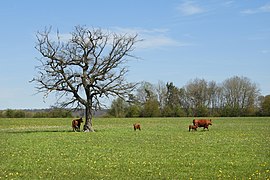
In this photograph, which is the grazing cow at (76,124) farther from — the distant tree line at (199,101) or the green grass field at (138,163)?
the distant tree line at (199,101)

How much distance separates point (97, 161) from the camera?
709 inches

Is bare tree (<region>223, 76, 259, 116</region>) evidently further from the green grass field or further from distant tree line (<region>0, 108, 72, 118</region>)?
the green grass field

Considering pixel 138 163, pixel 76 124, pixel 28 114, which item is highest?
pixel 28 114

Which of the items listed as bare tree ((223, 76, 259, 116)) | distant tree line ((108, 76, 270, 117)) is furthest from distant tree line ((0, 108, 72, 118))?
bare tree ((223, 76, 259, 116))

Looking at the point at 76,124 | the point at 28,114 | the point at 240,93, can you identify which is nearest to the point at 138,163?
the point at 76,124

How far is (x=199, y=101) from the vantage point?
122m

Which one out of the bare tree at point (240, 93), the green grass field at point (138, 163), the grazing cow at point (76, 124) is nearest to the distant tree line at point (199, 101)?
the bare tree at point (240, 93)

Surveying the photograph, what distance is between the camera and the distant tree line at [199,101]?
4102 inches

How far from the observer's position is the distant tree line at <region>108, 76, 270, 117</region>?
104194 mm

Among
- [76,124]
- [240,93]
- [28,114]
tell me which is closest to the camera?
[76,124]

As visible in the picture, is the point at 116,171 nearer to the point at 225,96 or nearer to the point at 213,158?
the point at 213,158

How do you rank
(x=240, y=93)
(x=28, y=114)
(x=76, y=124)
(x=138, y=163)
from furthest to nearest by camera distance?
(x=240, y=93)
(x=28, y=114)
(x=76, y=124)
(x=138, y=163)

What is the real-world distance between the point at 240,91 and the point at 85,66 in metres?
82.9

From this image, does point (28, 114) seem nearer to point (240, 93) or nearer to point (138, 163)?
point (240, 93)
